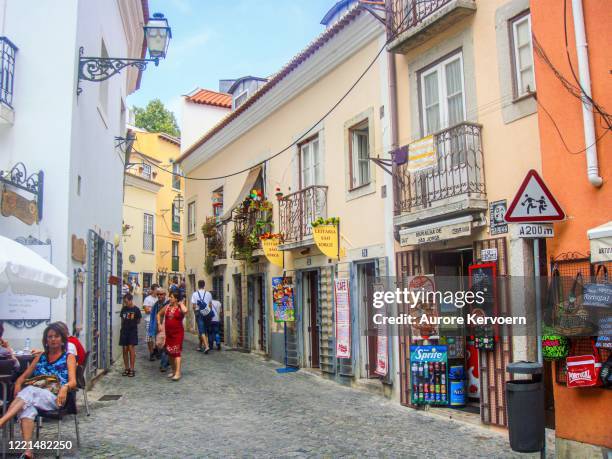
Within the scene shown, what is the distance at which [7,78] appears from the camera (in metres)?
8.58

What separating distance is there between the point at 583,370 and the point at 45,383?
5.34 m

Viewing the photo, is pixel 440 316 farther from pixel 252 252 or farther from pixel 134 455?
pixel 252 252

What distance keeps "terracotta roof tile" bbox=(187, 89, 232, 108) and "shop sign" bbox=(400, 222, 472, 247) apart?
16585 millimetres

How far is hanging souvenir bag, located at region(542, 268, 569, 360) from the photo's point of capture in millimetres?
6008

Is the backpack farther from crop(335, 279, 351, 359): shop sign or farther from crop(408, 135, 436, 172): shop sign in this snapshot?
crop(408, 135, 436, 172): shop sign

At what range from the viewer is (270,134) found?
607 inches

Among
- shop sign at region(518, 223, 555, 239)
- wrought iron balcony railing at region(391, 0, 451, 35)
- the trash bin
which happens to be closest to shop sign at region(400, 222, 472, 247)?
shop sign at region(518, 223, 555, 239)

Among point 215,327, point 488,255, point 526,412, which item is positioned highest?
point 488,255

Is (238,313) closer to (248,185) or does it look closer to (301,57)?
(248,185)

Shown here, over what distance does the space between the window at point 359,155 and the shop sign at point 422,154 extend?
2.64m

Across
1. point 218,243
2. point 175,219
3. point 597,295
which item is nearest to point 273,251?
point 218,243

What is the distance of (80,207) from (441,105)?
5838mm

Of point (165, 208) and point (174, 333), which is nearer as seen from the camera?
point (174, 333)

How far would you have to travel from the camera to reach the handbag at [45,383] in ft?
20.8
